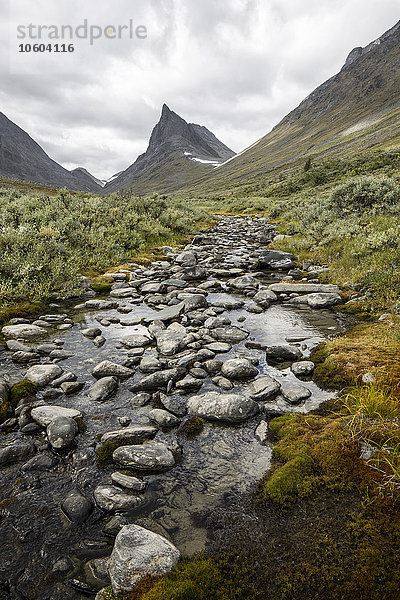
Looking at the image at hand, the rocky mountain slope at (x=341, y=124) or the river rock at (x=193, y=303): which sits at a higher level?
the rocky mountain slope at (x=341, y=124)

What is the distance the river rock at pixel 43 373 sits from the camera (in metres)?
5.66

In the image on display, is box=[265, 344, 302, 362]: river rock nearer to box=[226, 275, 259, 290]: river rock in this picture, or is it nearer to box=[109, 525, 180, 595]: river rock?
box=[109, 525, 180, 595]: river rock

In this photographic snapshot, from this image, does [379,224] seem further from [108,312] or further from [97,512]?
[97,512]

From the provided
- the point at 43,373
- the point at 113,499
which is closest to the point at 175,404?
the point at 113,499

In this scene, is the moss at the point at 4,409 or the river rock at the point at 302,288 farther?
the river rock at the point at 302,288

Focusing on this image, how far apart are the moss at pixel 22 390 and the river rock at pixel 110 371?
43.8 inches

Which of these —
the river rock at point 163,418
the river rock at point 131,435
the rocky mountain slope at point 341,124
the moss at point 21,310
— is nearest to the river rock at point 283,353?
the river rock at point 163,418

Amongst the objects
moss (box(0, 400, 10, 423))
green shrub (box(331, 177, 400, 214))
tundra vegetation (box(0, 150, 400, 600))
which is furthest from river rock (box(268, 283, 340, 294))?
moss (box(0, 400, 10, 423))

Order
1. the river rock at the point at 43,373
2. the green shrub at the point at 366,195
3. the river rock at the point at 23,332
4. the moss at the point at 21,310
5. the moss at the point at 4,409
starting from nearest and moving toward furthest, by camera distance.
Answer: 1. the moss at the point at 4,409
2. the river rock at the point at 43,373
3. the river rock at the point at 23,332
4. the moss at the point at 21,310
5. the green shrub at the point at 366,195

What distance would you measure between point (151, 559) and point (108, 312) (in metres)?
8.05

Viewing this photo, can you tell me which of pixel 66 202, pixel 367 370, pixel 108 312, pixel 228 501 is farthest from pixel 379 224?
pixel 66 202

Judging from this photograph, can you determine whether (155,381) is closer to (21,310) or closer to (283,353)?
(283,353)

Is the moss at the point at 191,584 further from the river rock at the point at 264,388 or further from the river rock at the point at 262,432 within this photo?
the river rock at the point at 264,388

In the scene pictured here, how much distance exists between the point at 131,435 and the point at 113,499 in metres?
1.02
